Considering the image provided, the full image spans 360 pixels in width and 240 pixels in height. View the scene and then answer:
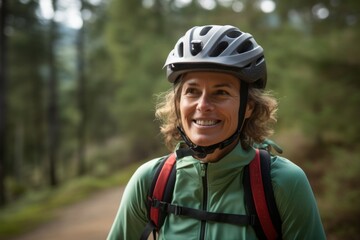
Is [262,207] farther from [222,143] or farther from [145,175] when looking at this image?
[145,175]

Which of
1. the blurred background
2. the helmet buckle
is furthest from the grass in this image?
the helmet buckle

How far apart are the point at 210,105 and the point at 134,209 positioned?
76cm

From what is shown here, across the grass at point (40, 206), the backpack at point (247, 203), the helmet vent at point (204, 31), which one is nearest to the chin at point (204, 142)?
the backpack at point (247, 203)

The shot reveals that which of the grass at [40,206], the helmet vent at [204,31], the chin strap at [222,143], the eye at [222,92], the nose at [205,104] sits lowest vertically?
the grass at [40,206]

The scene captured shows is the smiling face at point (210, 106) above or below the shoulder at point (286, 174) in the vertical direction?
above

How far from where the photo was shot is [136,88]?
19.4m

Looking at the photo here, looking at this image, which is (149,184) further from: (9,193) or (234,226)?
(9,193)

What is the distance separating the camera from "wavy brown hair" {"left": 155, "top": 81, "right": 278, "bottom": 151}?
7.80 ft

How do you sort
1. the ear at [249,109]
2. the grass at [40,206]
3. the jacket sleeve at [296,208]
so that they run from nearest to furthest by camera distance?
the jacket sleeve at [296,208] → the ear at [249,109] → the grass at [40,206]

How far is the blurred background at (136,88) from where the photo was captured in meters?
6.72

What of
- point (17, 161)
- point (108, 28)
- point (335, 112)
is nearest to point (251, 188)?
point (335, 112)

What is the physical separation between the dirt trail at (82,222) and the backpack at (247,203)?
6513mm

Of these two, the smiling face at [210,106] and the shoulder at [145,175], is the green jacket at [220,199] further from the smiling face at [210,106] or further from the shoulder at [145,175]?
the smiling face at [210,106]

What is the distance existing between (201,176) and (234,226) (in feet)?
1.13
